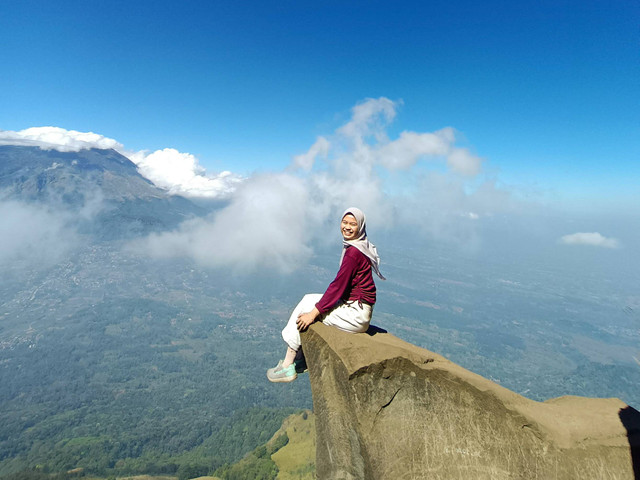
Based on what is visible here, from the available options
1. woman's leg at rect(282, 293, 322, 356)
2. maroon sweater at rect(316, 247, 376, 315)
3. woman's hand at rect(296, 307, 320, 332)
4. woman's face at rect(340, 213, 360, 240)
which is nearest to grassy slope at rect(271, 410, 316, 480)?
woman's leg at rect(282, 293, 322, 356)

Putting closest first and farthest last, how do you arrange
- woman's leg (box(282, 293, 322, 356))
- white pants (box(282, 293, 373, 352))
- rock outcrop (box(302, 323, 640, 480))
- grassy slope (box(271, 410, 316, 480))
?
rock outcrop (box(302, 323, 640, 480)), white pants (box(282, 293, 373, 352)), woman's leg (box(282, 293, 322, 356)), grassy slope (box(271, 410, 316, 480))

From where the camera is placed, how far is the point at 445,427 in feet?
21.8

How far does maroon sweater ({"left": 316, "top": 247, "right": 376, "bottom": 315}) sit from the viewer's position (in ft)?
23.7

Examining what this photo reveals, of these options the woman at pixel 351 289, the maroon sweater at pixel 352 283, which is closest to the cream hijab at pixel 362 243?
the woman at pixel 351 289

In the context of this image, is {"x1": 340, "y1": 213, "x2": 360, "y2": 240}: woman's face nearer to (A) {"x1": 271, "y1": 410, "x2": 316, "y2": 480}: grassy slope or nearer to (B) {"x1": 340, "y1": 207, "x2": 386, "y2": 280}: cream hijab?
(B) {"x1": 340, "y1": 207, "x2": 386, "y2": 280}: cream hijab

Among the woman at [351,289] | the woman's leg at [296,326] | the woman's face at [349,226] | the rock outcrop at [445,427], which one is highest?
the woman's face at [349,226]

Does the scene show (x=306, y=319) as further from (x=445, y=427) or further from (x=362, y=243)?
(x=445, y=427)

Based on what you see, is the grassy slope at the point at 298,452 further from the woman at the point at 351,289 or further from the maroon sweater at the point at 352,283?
the maroon sweater at the point at 352,283

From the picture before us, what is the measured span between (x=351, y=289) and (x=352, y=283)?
0.67 feet

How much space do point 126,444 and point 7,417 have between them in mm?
94306

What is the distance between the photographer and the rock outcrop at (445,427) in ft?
20.6

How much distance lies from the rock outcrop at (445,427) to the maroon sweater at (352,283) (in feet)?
3.26

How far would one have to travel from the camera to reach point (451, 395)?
6719mm

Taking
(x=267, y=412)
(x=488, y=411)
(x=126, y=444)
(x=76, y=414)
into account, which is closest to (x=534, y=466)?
(x=488, y=411)
